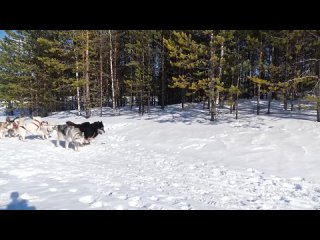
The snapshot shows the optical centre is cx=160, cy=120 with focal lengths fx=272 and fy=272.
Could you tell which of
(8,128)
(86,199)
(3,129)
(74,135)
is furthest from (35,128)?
(86,199)

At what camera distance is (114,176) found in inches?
332

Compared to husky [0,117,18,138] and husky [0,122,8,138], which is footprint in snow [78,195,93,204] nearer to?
husky [0,117,18,138]

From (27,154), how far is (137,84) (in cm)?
1505

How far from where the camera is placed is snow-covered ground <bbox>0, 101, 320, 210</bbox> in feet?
20.1

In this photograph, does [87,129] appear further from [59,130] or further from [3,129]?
[3,129]

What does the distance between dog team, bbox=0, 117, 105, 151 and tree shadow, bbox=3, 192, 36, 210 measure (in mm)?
6831

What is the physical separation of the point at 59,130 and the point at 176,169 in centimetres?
690

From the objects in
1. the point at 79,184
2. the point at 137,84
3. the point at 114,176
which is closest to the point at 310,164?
the point at 114,176

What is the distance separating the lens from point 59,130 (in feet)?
44.2

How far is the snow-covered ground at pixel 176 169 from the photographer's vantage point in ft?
20.1
